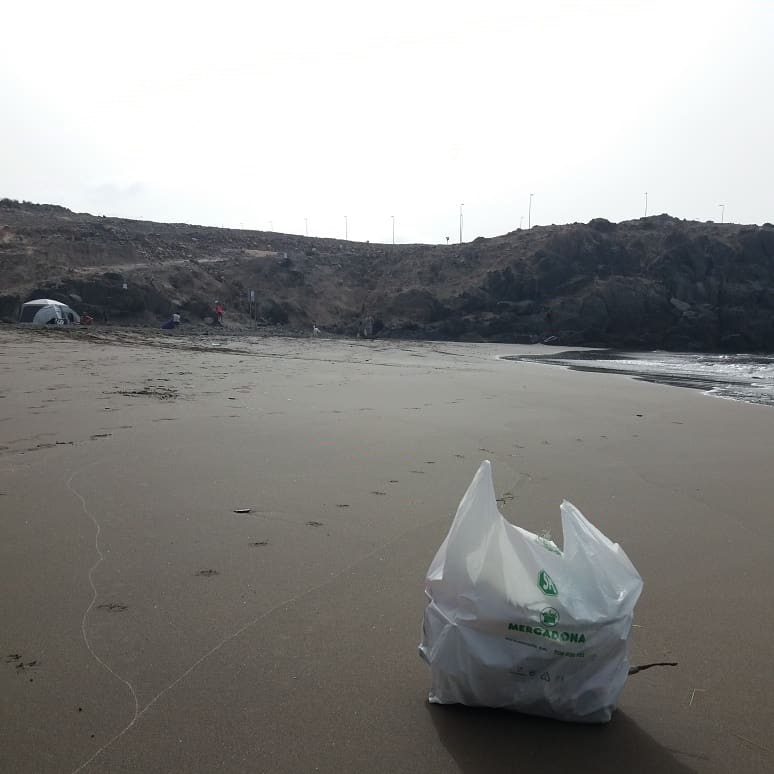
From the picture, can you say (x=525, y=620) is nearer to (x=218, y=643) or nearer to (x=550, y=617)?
(x=550, y=617)

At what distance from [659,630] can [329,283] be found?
1406 inches

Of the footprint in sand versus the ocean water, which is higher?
the ocean water

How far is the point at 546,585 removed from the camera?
1846 millimetres

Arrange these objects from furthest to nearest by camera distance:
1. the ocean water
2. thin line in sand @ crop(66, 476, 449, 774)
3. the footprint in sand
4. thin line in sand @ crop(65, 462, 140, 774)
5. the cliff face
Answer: the cliff face, the ocean water, the footprint in sand, thin line in sand @ crop(65, 462, 140, 774), thin line in sand @ crop(66, 476, 449, 774)

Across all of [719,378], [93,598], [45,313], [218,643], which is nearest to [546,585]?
[218,643]

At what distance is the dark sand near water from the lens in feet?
5.96

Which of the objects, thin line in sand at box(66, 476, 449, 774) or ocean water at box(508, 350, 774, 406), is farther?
ocean water at box(508, 350, 774, 406)

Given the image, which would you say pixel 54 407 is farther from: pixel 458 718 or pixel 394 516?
pixel 458 718

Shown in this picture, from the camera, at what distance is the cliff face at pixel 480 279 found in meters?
30.4

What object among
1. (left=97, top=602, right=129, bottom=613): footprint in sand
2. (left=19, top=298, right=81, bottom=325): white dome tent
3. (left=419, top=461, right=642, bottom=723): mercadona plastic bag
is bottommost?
(left=97, top=602, right=129, bottom=613): footprint in sand

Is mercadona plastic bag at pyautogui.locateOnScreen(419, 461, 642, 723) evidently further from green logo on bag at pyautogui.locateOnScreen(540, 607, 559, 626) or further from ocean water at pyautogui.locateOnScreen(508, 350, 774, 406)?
ocean water at pyautogui.locateOnScreen(508, 350, 774, 406)

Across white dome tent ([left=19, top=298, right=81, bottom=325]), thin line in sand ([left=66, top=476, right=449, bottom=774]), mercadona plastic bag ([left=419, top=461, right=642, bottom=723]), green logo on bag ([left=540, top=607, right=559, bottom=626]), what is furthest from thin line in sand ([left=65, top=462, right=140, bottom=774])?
white dome tent ([left=19, top=298, right=81, bottom=325])

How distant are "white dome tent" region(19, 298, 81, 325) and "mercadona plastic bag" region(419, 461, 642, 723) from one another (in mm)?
23024

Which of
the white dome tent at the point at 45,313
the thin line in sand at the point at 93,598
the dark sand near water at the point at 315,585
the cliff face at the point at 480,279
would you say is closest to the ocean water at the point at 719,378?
the dark sand near water at the point at 315,585
